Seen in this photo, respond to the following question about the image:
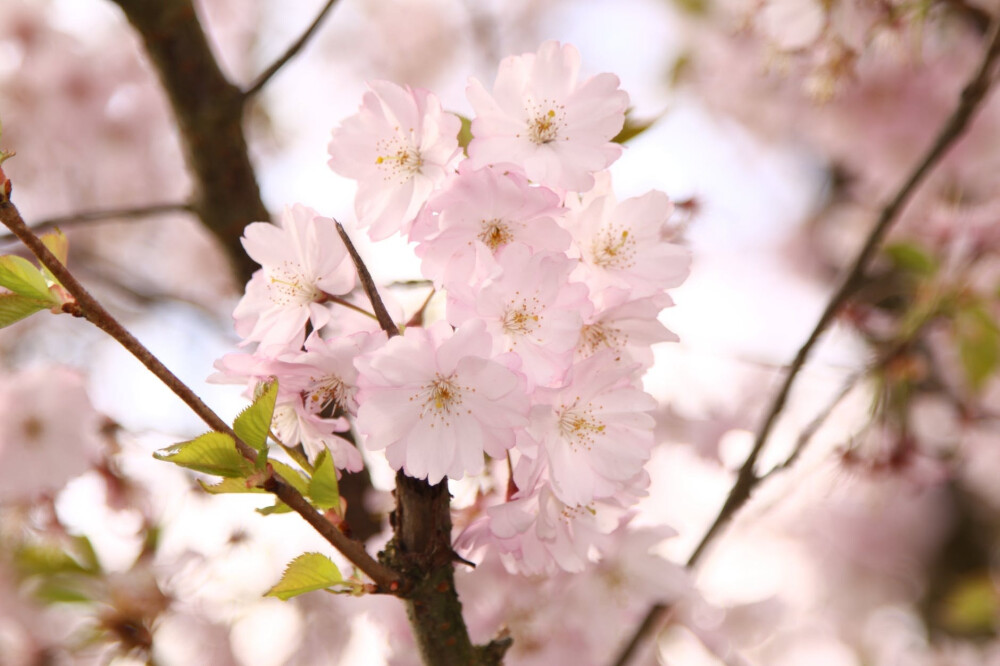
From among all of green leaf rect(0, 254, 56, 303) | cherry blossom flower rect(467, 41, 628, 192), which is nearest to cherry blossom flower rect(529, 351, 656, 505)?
cherry blossom flower rect(467, 41, 628, 192)

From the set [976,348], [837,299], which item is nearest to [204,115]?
[837,299]

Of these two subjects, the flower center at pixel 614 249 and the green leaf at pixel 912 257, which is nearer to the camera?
the flower center at pixel 614 249

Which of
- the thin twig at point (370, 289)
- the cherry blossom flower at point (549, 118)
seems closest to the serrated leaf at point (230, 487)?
the thin twig at point (370, 289)

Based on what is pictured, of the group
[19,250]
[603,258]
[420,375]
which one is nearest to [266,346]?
[420,375]

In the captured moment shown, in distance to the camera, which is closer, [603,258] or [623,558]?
[603,258]

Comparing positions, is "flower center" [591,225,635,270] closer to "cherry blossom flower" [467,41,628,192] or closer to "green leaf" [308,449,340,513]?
"cherry blossom flower" [467,41,628,192]

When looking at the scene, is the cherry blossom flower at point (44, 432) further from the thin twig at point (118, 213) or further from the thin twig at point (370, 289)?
the thin twig at point (370, 289)

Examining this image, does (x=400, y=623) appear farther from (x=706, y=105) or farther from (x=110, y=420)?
(x=706, y=105)
